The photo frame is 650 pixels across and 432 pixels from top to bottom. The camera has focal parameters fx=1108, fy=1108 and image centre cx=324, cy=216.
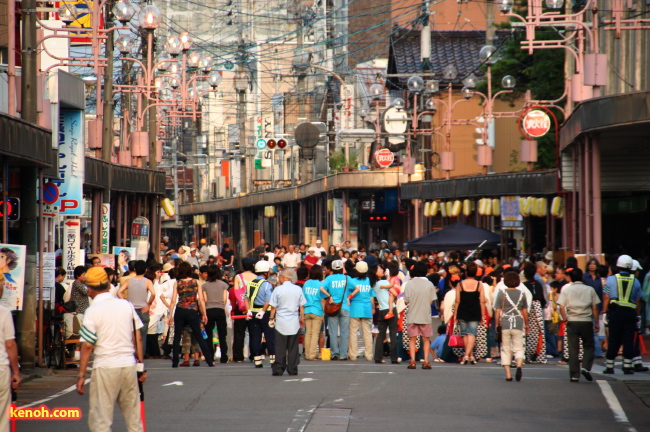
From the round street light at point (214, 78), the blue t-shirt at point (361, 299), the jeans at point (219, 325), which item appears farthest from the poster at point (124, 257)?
the blue t-shirt at point (361, 299)

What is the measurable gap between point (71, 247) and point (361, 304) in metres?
7.66

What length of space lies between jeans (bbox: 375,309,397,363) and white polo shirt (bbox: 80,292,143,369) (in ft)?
32.7

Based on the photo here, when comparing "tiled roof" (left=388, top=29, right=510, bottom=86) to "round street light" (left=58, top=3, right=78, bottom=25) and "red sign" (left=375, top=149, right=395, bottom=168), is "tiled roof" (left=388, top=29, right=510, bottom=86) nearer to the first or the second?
"red sign" (left=375, top=149, right=395, bottom=168)

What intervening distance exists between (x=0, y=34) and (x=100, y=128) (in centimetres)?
474

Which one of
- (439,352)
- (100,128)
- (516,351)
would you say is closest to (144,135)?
(100,128)

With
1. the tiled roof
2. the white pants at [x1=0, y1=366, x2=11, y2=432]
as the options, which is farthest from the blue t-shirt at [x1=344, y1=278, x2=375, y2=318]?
the tiled roof

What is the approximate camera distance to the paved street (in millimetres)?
11352

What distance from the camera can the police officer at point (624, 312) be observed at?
1653 cm

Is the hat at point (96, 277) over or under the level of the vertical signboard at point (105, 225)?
under

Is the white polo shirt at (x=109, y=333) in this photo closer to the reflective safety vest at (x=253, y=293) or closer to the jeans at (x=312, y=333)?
the reflective safety vest at (x=253, y=293)

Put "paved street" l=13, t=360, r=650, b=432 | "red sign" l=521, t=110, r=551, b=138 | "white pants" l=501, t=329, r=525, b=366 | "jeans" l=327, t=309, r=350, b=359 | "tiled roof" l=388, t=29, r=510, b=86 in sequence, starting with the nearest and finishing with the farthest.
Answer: "paved street" l=13, t=360, r=650, b=432 < "white pants" l=501, t=329, r=525, b=366 < "jeans" l=327, t=309, r=350, b=359 < "red sign" l=521, t=110, r=551, b=138 < "tiled roof" l=388, t=29, r=510, b=86

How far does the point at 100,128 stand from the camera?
30.6 m

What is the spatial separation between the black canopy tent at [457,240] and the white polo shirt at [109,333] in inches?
908

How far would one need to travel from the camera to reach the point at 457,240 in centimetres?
3206
